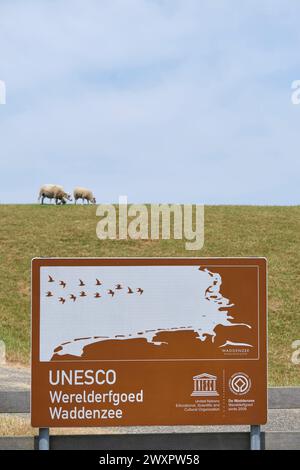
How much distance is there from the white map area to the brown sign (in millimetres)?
13

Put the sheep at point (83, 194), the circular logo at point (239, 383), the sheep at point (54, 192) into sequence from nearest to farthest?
the circular logo at point (239, 383) < the sheep at point (54, 192) < the sheep at point (83, 194)

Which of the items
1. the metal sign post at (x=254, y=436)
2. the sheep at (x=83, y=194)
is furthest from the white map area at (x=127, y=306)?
the sheep at (x=83, y=194)

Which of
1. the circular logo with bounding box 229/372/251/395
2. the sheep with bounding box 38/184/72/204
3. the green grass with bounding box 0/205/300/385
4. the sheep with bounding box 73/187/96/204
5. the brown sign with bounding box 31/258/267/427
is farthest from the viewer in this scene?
the sheep with bounding box 73/187/96/204

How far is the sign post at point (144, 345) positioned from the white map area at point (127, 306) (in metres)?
0.01

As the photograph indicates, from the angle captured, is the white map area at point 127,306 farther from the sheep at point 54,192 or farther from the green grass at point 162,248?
the sheep at point 54,192

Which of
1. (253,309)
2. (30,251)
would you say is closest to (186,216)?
(30,251)

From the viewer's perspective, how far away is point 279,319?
32.0m

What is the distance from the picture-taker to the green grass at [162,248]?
97.6 ft

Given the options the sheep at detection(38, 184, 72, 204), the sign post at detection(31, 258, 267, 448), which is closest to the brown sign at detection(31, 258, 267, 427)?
the sign post at detection(31, 258, 267, 448)

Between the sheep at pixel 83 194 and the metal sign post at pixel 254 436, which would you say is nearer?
the metal sign post at pixel 254 436

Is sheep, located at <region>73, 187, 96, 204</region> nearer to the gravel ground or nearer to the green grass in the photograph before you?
the green grass

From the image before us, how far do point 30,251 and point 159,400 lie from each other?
3389 centimetres

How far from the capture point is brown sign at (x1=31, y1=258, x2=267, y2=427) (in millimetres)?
9570

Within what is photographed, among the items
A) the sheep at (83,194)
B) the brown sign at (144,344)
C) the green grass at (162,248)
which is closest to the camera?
the brown sign at (144,344)
